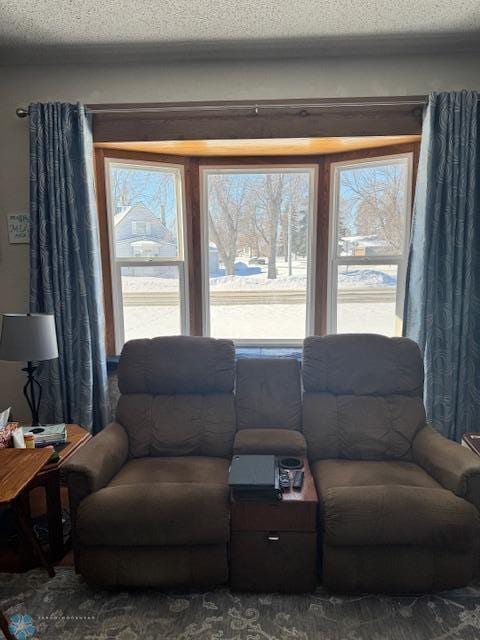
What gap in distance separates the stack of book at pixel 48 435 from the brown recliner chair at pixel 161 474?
24 cm

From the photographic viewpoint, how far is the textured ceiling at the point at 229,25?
210 centimetres

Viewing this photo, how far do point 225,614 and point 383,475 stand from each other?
93 centimetres

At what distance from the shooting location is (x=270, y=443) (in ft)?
6.89

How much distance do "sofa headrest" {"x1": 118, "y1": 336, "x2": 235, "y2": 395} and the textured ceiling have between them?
1787 mm

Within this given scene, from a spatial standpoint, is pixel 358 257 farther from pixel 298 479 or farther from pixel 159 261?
pixel 298 479

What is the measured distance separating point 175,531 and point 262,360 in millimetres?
1063

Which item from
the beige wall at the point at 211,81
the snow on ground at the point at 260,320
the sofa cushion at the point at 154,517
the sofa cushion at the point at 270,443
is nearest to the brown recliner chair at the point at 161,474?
the sofa cushion at the point at 154,517

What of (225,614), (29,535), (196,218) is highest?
(196,218)

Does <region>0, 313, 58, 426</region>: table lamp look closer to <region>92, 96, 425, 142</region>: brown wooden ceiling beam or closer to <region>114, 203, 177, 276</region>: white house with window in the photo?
<region>114, 203, 177, 276</region>: white house with window

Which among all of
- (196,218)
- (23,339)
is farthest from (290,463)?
(196,218)

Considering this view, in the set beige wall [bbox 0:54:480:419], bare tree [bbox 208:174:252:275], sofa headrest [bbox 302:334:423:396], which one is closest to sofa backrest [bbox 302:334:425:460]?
sofa headrest [bbox 302:334:423:396]

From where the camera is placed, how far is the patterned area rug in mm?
1595

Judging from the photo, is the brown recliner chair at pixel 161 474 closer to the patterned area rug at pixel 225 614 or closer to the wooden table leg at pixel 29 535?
the patterned area rug at pixel 225 614

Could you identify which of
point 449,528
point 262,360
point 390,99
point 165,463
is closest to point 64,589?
point 165,463
